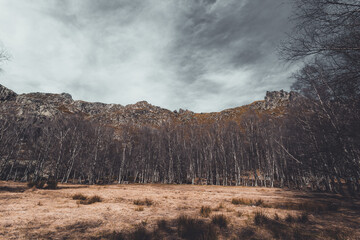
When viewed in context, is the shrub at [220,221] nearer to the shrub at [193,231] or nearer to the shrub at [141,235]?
the shrub at [193,231]

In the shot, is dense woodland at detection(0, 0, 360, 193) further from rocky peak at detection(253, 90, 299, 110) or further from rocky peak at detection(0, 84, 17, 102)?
rocky peak at detection(253, 90, 299, 110)

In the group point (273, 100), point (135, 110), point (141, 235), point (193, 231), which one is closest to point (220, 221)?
point (193, 231)

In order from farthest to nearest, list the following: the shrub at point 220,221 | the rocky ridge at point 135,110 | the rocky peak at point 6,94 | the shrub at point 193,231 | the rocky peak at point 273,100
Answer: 1. the rocky peak at point 273,100
2. the rocky ridge at point 135,110
3. the rocky peak at point 6,94
4. the shrub at point 220,221
5. the shrub at point 193,231

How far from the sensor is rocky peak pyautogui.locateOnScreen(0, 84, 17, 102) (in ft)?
243

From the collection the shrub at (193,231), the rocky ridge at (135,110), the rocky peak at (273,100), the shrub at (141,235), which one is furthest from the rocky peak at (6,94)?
the rocky peak at (273,100)

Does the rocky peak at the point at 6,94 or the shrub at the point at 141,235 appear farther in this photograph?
the rocky peak at the point at 6,94

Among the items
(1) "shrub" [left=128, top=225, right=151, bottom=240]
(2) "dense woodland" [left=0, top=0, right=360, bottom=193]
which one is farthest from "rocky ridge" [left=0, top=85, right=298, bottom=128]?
(1) "shrub" [left=128, top=225, right=151, bottom=240]

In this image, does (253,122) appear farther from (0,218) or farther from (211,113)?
(211,113)

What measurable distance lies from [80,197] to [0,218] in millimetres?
4698

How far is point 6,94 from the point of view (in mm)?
76938

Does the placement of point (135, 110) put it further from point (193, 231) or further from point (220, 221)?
point (193, 231)

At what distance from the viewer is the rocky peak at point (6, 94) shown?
74.0 m

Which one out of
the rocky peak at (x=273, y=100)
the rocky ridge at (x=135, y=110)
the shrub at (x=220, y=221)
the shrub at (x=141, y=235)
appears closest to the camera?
the shrub at (x=141, y=235)

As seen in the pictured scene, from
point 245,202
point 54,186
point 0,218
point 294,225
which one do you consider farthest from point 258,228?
point 54,186
